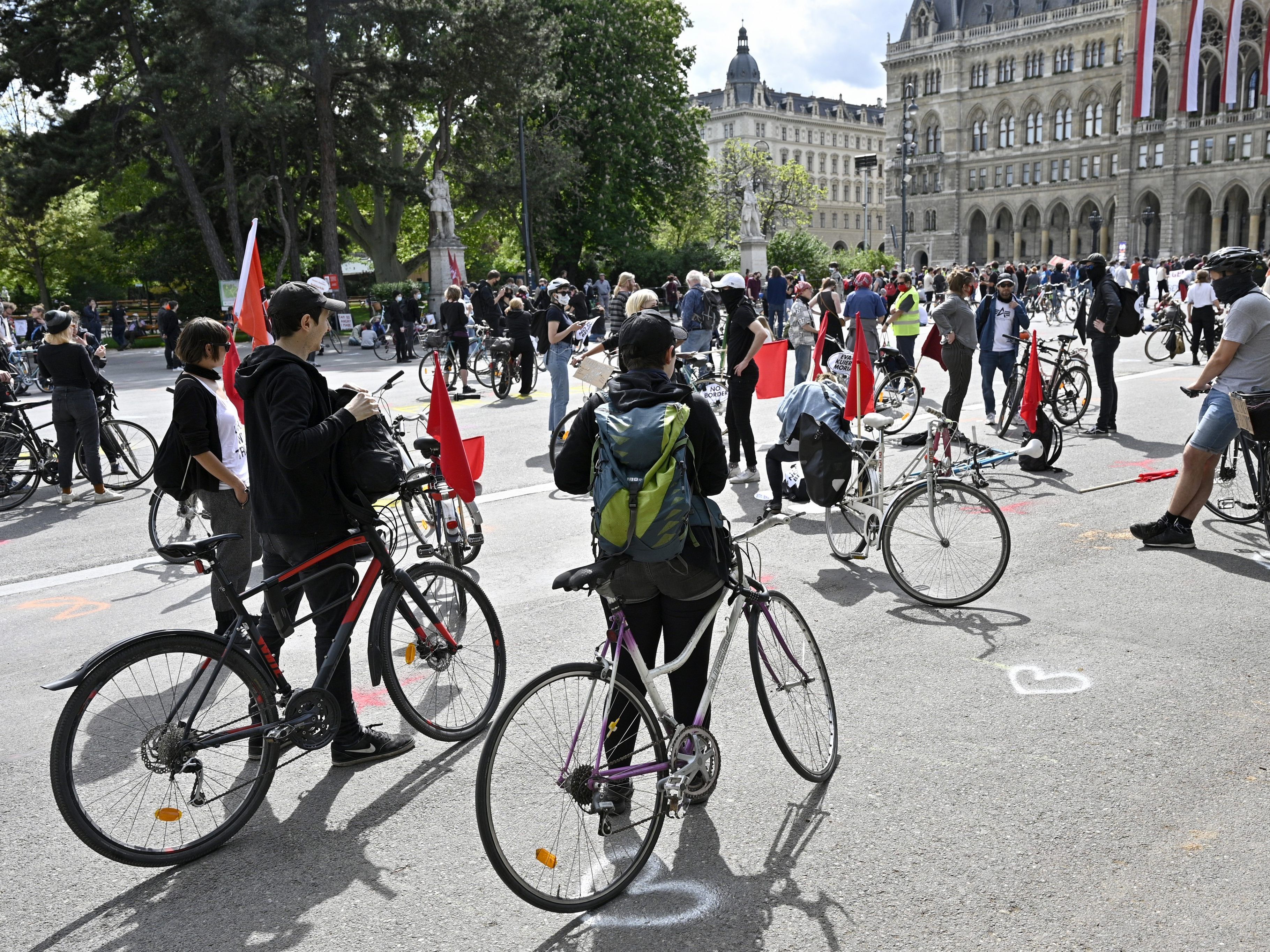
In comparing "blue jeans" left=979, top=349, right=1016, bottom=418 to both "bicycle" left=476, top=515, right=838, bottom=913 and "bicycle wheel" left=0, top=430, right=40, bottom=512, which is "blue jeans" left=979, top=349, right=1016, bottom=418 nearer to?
"bicycle" left=476, top=515, right=838, bottom=913

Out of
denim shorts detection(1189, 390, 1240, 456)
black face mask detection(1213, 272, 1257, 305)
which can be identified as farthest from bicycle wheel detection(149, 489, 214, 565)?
black face mask detection(1213, 272, 1257, 305)

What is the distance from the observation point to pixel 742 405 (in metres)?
10.0

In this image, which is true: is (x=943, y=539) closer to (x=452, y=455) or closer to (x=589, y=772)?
(x=452, y=455)

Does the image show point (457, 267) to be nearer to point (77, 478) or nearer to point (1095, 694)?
point (77, 478)

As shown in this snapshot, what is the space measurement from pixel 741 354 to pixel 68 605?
584 centimetres

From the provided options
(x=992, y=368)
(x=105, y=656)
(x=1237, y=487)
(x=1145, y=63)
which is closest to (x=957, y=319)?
(x=992, y=368)

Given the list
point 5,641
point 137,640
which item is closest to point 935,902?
point 137,640

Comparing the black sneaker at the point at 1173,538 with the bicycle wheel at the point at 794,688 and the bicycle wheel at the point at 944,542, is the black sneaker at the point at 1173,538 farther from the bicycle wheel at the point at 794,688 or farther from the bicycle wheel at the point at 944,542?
the bicycle wheel at the point at 794,688

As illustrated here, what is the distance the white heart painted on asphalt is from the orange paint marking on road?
5567mm

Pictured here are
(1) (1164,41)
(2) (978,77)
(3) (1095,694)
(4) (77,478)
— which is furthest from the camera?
(2) (978,77)

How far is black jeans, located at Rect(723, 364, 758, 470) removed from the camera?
9984mm

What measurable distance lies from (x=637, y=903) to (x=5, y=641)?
477 cm

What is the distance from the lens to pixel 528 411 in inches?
632

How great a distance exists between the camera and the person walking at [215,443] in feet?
18.5
